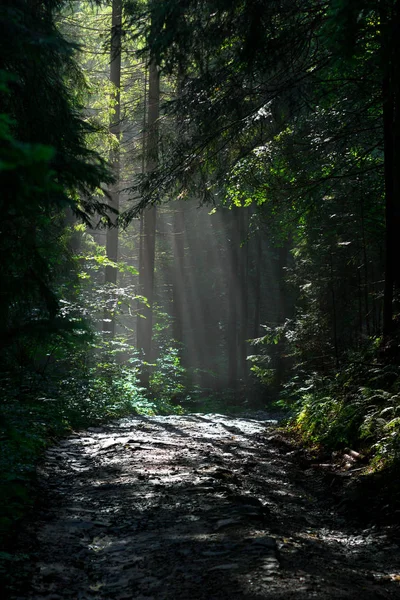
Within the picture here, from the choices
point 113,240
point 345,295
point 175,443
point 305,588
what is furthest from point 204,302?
point 305,588

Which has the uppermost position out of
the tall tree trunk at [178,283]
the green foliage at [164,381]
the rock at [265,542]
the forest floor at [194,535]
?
the tall tree trunk at [178,283]

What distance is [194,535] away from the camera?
4273 mm

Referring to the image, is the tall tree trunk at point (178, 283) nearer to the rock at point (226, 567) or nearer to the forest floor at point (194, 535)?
the forest floor at point (194, 535)

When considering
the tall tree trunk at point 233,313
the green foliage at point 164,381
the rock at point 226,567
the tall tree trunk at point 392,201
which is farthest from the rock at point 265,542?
the tall tree trunk at point 233,313

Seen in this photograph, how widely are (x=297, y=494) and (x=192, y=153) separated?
577 centimetres

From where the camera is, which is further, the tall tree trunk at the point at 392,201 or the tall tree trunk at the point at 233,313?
the tall tree trunk at the point at 233,313

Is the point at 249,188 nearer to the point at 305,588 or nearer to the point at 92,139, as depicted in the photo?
the point at 92,139

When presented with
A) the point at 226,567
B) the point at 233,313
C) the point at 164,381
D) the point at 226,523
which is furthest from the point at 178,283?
the point at 226,567

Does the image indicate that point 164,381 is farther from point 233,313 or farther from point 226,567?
point 226,567

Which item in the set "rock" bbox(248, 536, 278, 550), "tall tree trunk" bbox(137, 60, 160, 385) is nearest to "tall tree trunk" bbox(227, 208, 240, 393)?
"tall tree trunk" bbox(137, 60, 160, 385)

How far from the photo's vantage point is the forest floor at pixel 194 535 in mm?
3428

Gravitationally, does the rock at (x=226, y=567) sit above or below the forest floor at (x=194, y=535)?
above

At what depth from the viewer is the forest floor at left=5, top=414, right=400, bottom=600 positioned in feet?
11.2

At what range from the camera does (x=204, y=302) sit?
127 feet
